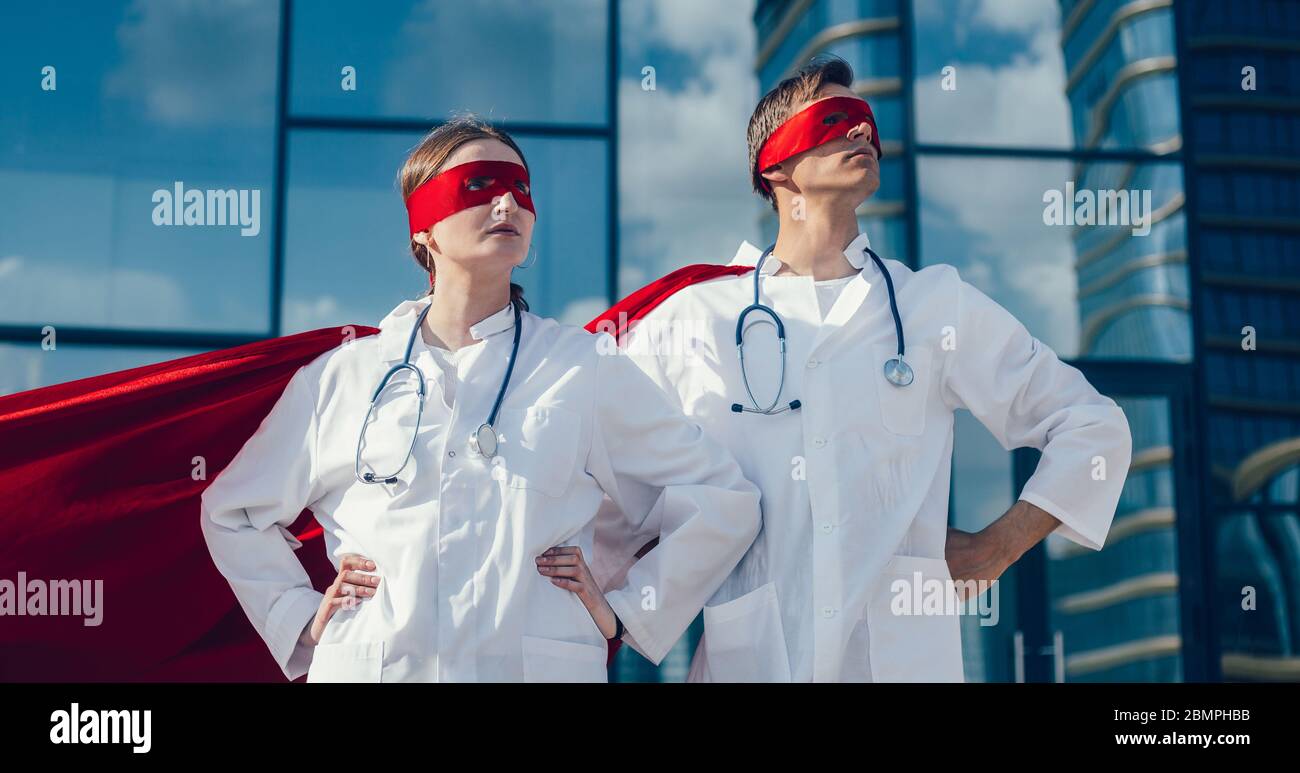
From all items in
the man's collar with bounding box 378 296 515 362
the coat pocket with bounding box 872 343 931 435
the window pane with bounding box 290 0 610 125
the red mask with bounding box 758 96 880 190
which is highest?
the window pane with bounding box 290 0 610 125

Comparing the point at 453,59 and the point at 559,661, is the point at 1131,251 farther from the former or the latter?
the point at 559,661

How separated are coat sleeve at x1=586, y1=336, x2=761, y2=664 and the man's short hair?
0.78 metres

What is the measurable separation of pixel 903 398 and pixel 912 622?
19.9 inches

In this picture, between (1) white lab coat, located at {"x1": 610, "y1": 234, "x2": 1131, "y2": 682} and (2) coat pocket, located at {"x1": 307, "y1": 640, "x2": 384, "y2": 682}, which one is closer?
(2) coat pocket, located at {"x1": 307, "y1": 640, "x2": 384, "y2": 682}

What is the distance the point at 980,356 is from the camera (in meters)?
3.25

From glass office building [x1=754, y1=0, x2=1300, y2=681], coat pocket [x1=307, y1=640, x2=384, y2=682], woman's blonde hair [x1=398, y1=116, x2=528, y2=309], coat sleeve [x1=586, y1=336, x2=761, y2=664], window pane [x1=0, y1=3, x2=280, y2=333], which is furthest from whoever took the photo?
glass office building [x1=754, y1=0, x2=1300, y2=681]

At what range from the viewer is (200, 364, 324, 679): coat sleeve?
3.02 m

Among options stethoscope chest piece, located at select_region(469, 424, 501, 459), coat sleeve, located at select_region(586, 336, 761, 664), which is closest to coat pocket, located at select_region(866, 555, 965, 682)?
coat sleeve, located at select_region(586, 336, 761, 664)

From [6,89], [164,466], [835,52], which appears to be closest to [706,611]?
[164,466]

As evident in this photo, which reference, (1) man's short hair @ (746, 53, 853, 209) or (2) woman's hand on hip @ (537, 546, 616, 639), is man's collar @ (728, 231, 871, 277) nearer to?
(1) man's short hair @ (746, 53, 853, 209)

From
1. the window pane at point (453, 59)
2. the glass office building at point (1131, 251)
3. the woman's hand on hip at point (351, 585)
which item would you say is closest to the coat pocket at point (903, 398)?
the woman's hand on hip at point (351, 585)

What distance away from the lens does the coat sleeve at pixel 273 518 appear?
9.91 ft

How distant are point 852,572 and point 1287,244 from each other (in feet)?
13.4

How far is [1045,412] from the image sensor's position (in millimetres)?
3270
